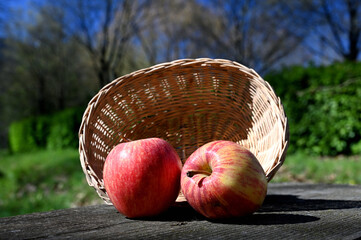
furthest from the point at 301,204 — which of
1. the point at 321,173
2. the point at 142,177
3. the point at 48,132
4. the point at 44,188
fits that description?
the point at 48,132

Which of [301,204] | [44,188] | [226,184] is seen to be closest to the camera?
[226,184]

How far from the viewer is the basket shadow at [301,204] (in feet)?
4.33

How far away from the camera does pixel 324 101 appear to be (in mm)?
5621

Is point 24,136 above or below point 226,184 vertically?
below

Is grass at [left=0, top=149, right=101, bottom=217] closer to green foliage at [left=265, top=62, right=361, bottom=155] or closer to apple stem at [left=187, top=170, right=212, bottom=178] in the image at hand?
apple stem at [left=187, top=170, right=212, bottom=178]

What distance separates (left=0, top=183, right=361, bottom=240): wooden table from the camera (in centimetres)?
94

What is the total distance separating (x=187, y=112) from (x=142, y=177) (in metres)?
0.82

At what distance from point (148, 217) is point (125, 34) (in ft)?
42.1

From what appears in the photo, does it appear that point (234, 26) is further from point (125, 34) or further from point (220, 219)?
point (220, 219)

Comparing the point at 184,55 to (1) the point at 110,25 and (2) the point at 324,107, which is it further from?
(2) the point at 324,107

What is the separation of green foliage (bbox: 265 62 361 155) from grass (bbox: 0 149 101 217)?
376cm

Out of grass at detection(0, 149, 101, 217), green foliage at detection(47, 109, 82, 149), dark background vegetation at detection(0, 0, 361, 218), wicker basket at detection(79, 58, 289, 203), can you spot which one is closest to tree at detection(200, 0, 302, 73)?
dark background vegetation at detection(0, 0, 361, 218)

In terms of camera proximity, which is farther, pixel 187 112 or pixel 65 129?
pixel 65 129

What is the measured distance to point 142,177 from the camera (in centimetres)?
117
